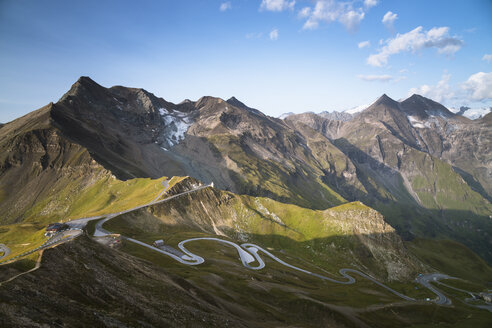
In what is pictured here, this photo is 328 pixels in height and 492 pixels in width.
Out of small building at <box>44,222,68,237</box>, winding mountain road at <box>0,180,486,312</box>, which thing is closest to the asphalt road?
winding mountain road at <box>0,180,486,312</box>

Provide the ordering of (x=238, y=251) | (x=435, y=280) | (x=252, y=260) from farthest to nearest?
(x=435, y=280) < (x=238, y=251) < (x=252, y=260)

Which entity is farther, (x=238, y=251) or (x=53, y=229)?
(x=238, y=251)

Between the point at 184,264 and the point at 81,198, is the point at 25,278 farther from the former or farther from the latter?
the point at 81,198

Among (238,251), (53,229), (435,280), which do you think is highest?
(53,229)

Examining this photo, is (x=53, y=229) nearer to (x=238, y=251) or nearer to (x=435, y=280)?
(x=238, y=251)

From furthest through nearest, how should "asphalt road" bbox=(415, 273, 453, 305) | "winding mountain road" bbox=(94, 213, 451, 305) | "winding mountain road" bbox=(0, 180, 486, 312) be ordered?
1. "asphalt road" bbox=(415, 273, 453, 305)
2. "winding mountain road" bbox=(94, 213, 451, 305)
3. "winding mountain road" bbox=(0, 180, 486, 312)

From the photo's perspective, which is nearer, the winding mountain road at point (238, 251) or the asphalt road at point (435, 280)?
the winding mountain road at point (238, 251)

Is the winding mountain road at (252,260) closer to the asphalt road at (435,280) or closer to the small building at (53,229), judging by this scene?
the asphalt road at (435,280)

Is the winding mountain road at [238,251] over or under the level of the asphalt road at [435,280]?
over

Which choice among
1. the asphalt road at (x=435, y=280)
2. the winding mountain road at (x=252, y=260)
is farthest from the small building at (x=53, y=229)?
the asphalt road at (x=435, y=280)

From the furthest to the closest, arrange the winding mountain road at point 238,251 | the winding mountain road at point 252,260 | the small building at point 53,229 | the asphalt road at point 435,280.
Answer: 1. the asphalt road at point 435,280
2. the small building at point 53,229
3. the winding mountain road at point 252,260
4. the winding mountain road at point 238,251

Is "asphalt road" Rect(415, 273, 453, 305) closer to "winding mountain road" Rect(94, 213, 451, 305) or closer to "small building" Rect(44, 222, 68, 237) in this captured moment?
"winding mountain road" Rect(94, 213, 451, 305)

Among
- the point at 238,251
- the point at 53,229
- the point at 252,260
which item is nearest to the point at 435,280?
the point at 252,260
